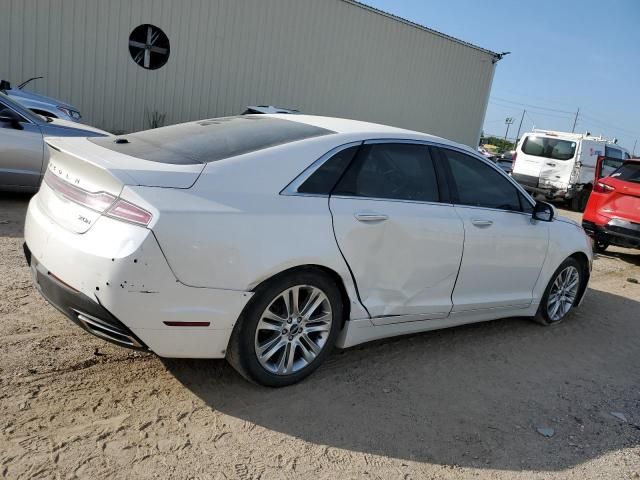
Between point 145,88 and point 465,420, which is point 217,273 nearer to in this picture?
point 465,420

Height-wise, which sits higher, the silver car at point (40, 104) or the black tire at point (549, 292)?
the silver car at point (40, 104)

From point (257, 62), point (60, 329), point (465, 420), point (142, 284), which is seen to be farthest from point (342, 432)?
point (257, 62)

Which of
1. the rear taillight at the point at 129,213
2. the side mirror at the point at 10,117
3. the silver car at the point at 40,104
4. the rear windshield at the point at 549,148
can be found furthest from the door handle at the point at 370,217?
the rear windshield at the point at 549,148

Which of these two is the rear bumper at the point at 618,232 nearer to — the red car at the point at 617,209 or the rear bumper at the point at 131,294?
the red car at the point at 617,209

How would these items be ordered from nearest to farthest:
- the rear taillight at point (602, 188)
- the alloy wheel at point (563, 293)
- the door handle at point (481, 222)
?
the door handle at point (481, 222), the alloy wheel at point (563, 293), the rear taillight at point (602, 188)

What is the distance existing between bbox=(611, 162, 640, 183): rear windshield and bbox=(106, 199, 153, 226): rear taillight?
7953mm

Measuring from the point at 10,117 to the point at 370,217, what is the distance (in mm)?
5263

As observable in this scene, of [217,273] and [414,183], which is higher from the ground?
[414,183]

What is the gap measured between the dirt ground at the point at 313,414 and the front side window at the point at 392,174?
3.75 ft

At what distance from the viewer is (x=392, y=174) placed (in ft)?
12.1

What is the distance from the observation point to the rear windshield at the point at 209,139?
3107mm

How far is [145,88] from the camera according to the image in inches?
561

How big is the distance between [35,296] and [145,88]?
11.1m

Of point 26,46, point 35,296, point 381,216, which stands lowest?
point 35,296
